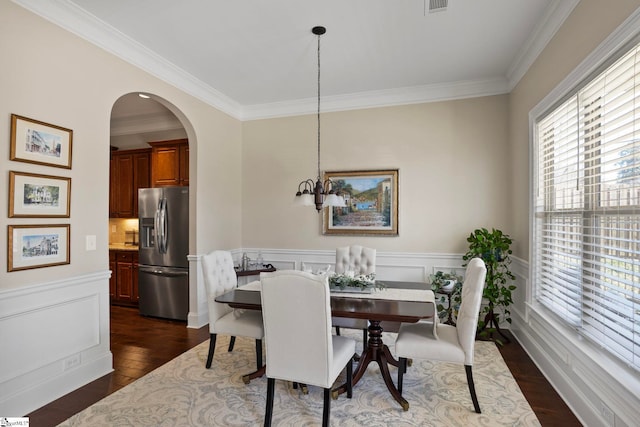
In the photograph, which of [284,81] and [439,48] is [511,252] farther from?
[284,81]

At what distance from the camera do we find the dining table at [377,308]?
237 centimetres

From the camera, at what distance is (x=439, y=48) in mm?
3391

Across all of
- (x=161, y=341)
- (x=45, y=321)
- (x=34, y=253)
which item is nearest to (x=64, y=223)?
(x=34, y=253)

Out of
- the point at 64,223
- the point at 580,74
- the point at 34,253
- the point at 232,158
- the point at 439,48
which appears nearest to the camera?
the point at 580,74

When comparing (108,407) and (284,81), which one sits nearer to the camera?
(108,407)

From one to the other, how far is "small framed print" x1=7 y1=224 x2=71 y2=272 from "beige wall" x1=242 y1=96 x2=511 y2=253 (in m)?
2.69

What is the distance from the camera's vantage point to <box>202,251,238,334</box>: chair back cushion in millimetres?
3041

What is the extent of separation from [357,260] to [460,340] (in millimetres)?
1477

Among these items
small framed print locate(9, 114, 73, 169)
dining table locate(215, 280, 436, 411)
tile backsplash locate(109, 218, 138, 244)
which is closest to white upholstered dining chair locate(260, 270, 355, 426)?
dining table locate(215, 280, 436, 411)

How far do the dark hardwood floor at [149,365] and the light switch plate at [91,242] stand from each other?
43.8 inches

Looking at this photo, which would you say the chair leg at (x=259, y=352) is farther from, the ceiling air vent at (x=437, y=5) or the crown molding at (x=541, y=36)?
the crown molding at (x=541, y=36)

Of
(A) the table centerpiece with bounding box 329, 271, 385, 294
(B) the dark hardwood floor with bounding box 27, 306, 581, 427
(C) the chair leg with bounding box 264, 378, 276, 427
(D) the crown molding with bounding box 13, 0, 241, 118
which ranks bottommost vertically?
(B) the dark hardwood floor with bounding box 27, 306, 581, 427

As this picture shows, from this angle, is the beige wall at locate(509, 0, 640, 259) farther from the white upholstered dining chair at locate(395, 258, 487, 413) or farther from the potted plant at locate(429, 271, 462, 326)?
the white upholstered dining chair at locate(395, 258, 487, 413)

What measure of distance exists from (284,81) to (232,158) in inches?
56.4
